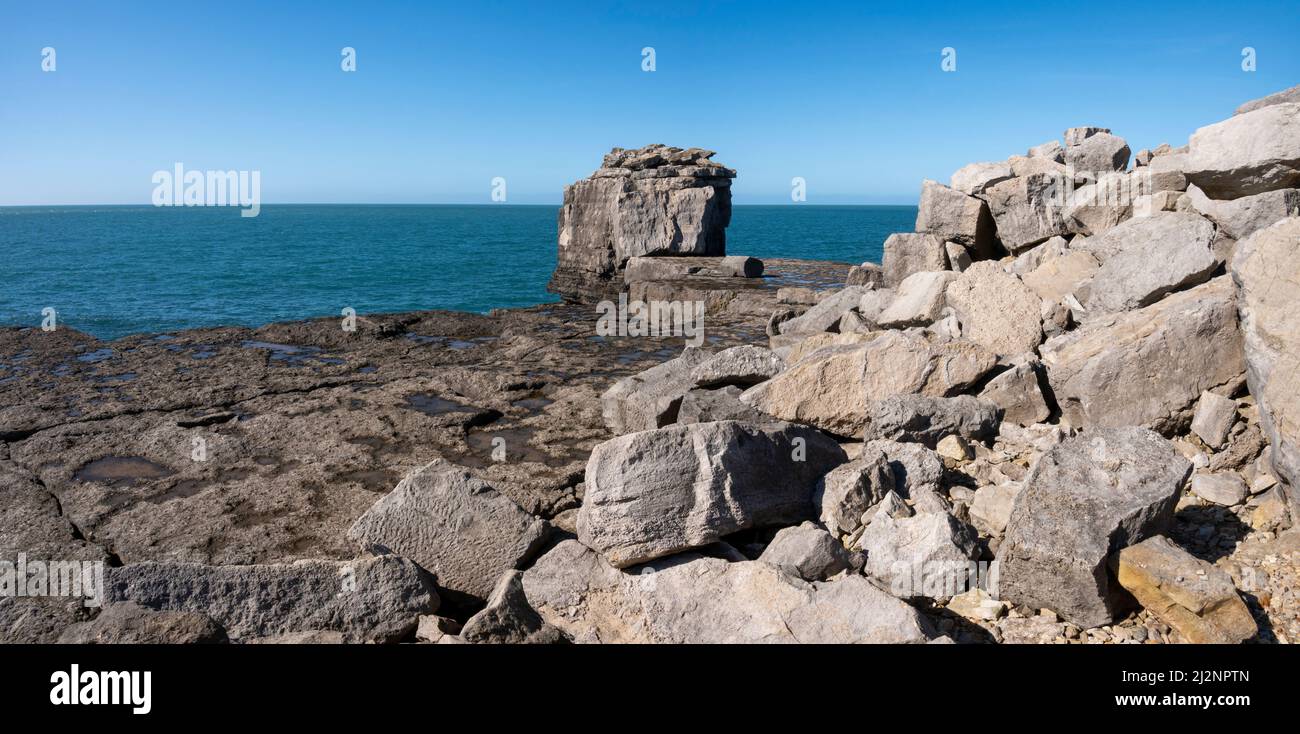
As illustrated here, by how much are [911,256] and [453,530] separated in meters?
9.37

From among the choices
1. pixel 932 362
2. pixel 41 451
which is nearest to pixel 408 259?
pixel 41 451

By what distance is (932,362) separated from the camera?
289 inches

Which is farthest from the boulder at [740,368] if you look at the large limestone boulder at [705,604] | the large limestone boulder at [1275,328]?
the large limestone boulder at [1275,328]

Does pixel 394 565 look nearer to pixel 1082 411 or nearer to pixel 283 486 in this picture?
pixel 283 486

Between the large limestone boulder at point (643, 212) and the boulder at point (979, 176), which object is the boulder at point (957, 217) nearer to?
the boulder at point (979, 176)

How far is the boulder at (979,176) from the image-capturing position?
11469 mm

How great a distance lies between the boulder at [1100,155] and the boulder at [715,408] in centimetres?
→ 764

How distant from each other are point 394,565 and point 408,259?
2269 inches

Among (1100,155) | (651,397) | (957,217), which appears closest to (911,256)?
(957,217)

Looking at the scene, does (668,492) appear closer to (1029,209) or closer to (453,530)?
(453,530)

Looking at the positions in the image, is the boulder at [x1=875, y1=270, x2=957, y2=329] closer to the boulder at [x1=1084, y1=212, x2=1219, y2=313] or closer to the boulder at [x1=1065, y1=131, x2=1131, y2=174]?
the boulder at [x1=1084, y1=212, x2=1219, y2=313]

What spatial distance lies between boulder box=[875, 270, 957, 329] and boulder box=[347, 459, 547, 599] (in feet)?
20.5

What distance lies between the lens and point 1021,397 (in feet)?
22.8

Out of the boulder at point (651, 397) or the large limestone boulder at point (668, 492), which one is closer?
the large limestone boulder at point (668, 492)
